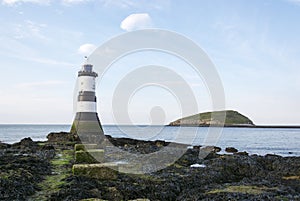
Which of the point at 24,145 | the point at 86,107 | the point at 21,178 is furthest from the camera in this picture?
the point at 86,107

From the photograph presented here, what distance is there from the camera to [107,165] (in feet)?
41.0

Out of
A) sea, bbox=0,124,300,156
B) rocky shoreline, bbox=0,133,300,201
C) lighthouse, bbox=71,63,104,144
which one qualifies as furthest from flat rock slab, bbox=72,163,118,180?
sea, bbox=0,124,300,156

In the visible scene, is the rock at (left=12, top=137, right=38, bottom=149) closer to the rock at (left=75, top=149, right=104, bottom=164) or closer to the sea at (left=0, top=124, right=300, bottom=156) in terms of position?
the rock at (left=75, top=149, right=104, bottom=164)

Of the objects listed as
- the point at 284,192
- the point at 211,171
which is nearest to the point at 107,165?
the point at 211,171

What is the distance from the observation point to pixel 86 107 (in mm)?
36906

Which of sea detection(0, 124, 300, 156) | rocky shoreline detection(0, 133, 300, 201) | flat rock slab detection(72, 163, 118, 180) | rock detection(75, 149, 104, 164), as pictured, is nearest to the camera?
rocky shoreline detection(0, 133, 300, 201)

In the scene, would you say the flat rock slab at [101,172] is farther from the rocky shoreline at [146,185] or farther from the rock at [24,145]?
the rock at [24,145]

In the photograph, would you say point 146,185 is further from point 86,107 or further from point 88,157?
point 86,107

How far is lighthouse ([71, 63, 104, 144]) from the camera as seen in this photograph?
121 feet

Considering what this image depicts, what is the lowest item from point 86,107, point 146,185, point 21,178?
point 146,185

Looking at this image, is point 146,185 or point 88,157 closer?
point 146,185

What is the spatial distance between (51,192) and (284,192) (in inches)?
325

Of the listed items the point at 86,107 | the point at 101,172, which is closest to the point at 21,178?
the point at 101,172

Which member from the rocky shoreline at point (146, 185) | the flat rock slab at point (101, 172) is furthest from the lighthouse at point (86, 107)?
the flat rock slab at point (101, 172)
